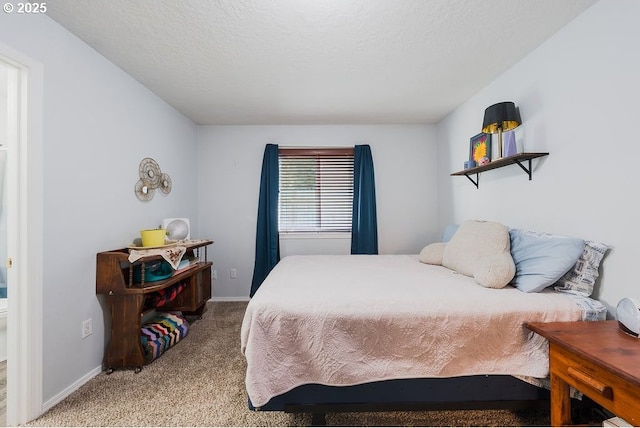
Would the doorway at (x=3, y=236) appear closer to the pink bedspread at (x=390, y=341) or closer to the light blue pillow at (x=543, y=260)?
the pink bedspread at (x=390, y=341)

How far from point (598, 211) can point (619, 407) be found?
1051mm


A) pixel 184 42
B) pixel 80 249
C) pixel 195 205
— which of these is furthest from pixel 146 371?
pixel 184 42

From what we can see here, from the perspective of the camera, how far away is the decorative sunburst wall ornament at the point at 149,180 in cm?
241

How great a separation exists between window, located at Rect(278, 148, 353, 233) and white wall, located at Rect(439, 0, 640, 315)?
190 centimetres

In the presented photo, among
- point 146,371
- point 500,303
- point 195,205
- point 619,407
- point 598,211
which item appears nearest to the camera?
point 619,407

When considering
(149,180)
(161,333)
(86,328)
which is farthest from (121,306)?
(149,180)

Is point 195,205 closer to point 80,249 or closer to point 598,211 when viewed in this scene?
point 80,249

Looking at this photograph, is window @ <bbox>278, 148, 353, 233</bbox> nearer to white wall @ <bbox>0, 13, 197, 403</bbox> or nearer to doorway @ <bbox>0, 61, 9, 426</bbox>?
white wall @ <bbox>0, 13, 197, 403</bbox>

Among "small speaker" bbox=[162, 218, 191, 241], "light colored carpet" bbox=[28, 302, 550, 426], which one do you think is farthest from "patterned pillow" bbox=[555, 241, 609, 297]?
"small speaker" bbox=[162, 218, 191, 241]

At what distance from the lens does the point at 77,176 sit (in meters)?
1.77

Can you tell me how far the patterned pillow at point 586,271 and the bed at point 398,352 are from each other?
99mm

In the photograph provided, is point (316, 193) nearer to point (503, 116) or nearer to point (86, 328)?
point (503, 116)

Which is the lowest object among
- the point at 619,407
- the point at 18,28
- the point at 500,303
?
the point at 619,407

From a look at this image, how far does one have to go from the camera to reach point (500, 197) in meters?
2.34
